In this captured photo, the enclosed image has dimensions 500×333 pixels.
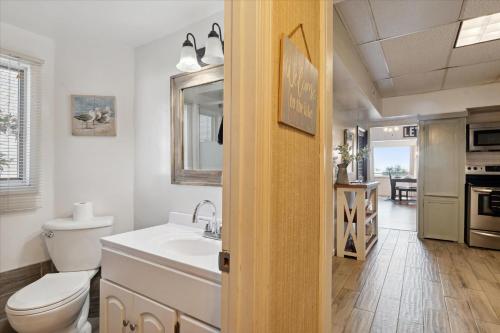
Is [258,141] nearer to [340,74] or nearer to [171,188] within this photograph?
[171,188]

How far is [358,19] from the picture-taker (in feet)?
6.88

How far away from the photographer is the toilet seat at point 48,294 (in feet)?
4.82

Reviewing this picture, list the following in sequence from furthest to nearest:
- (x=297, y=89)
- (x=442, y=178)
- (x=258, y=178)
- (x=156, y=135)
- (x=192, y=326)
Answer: (x=442, y=178) < (x=156, y=135) < (x=192, y=326) < (x=297, y=89) < (x=258, y=178)

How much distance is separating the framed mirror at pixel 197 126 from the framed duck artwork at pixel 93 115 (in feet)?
1.97

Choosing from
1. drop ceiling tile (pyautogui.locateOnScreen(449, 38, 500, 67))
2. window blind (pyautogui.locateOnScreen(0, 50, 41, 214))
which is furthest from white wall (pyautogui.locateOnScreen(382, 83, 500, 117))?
window blind (pyautogui.locateOnScreen(0, 50, 41, 214))

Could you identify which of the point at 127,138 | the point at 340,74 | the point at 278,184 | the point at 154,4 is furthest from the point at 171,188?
the point at 340,74

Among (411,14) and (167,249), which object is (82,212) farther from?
(411,14)

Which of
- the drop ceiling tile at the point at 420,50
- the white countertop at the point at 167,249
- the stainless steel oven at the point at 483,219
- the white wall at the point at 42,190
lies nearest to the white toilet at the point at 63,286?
the white wall at the point at 42,190

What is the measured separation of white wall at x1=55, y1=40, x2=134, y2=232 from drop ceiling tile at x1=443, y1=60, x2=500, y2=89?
369 cm

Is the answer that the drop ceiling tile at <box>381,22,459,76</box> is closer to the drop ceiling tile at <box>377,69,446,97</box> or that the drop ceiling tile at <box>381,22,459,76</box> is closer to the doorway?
the drop ceiling tile at <box>377,69,446,97</box>

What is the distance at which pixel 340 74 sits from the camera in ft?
7.61

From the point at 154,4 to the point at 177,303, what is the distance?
181cm

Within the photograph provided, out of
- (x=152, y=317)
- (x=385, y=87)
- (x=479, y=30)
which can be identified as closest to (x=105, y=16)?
(x=152, y=317)

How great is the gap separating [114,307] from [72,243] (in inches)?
29.8
